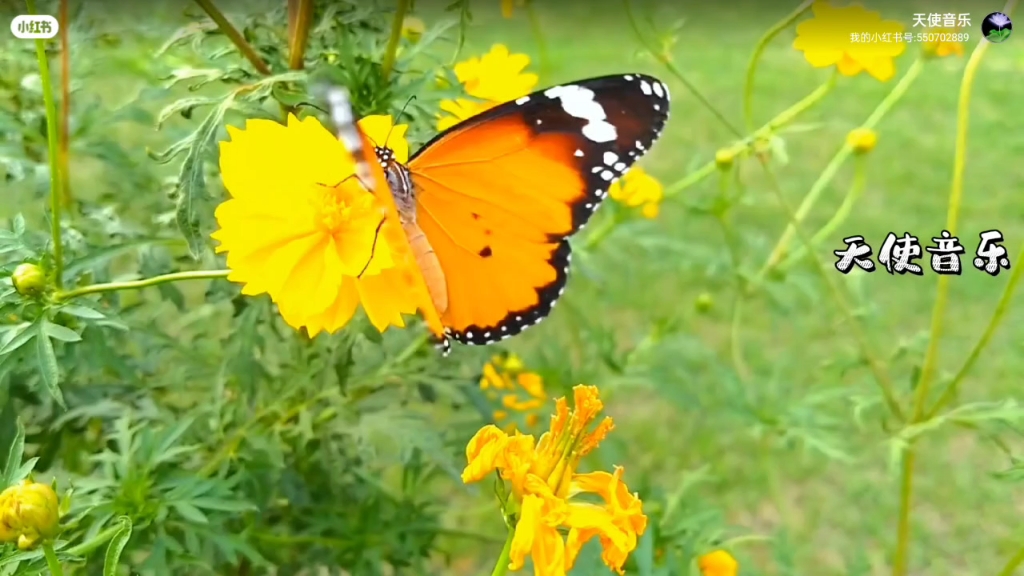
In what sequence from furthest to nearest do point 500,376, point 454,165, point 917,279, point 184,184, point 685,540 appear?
point 917,279 → point 500,376 → point 685,540 → point 454,165 → point 184,184

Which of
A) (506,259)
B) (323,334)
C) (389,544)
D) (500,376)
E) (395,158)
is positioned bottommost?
(389,544)

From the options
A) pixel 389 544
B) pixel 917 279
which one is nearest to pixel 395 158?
pixel 389 544

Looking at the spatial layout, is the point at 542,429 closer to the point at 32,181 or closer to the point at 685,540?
the point at 685,540

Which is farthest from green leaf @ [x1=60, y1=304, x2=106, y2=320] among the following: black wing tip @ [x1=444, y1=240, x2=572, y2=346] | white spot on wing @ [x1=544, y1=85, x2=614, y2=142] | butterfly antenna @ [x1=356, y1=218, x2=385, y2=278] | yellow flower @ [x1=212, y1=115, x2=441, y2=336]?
white spot on wing @ [x1=544, y1=85, x2=614, y2=142]

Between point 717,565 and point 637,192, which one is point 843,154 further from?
point 717,565

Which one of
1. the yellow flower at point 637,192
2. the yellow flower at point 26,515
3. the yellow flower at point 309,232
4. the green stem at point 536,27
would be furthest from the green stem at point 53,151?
the yellow flower at point 637,192

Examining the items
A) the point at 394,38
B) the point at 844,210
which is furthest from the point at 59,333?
the point at 844,210
